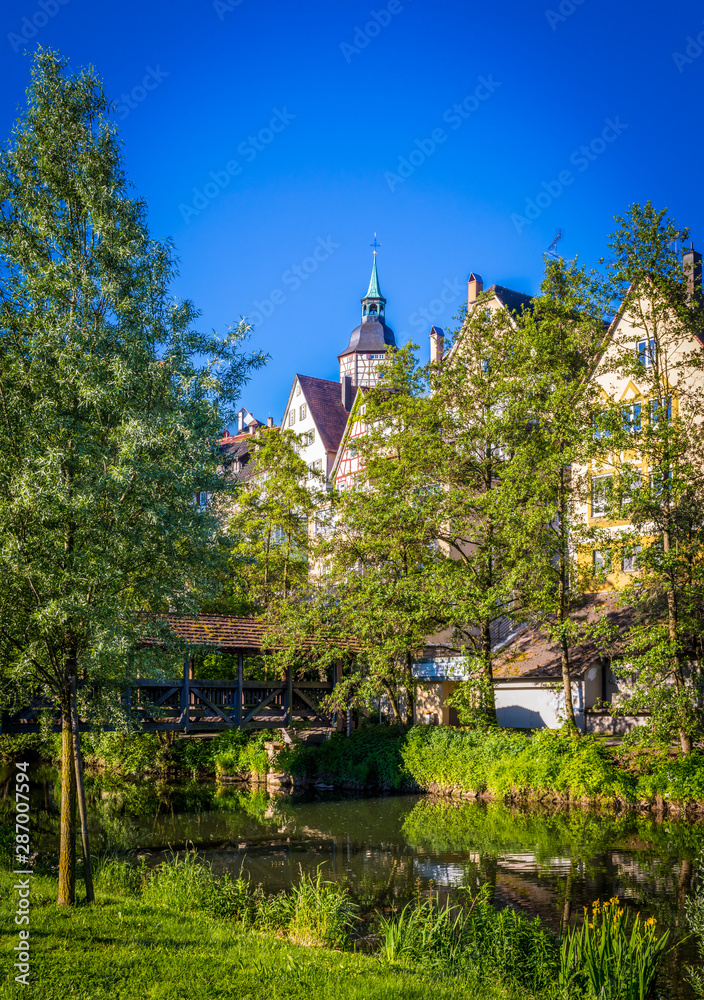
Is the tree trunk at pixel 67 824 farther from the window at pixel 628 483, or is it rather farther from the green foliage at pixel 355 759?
the green foliage at pixel 355 759

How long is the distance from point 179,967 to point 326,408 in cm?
4633

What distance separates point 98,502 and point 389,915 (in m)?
6.66

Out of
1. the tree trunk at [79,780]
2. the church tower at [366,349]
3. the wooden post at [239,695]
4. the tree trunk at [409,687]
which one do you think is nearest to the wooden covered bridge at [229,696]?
the wooden post at [239,695]

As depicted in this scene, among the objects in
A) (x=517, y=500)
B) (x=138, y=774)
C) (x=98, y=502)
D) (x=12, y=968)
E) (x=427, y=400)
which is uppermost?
(x=427, y=400)

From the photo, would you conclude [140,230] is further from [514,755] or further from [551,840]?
[514,755]

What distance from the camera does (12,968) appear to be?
6367 millimetres

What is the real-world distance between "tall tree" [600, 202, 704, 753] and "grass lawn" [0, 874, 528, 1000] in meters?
12.8

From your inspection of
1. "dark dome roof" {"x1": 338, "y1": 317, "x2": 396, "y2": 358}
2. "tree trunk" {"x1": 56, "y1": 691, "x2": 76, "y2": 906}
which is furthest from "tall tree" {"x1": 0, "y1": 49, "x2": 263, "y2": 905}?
"dark dome roof" {"x1": 338, "y1": 317, "x2": 396, "y2": 358}

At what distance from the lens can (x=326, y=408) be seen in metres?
52.2

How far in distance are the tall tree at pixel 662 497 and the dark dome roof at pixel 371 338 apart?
37.7m

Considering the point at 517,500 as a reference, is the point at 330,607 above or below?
below

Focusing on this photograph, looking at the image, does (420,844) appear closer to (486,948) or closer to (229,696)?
(486,948)

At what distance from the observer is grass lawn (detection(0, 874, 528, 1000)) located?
6.33m

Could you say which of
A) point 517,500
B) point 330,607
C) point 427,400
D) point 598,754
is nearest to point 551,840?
Answer: point 598,754
